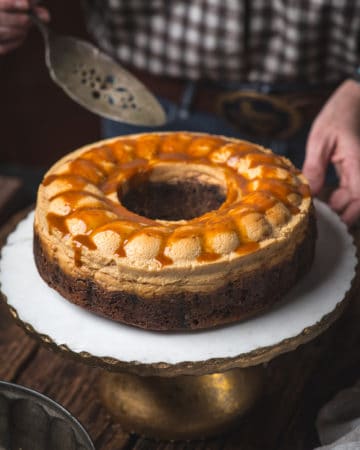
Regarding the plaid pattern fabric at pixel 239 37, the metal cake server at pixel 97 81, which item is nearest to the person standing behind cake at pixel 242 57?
the plaid pattern fabric at pixel 239 37

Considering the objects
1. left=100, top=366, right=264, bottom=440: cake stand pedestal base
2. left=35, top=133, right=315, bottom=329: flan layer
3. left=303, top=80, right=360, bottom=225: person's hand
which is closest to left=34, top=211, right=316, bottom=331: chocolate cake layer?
left=35, top=133, right=315, bottom=329: flan layer

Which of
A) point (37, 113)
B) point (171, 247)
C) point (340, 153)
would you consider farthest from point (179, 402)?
point (37, 113)

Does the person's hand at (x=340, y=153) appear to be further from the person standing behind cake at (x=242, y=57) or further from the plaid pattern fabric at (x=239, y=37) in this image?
the plaid pattern fabric at (x=239, y=37)

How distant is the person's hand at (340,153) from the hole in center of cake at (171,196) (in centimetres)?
26

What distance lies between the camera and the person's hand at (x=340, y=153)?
50.9 inches

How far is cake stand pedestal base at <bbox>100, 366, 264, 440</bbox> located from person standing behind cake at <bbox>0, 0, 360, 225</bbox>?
22.3 inches

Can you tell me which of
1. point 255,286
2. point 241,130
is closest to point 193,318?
point 255,286

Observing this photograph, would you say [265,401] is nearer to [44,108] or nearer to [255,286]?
[255,286]

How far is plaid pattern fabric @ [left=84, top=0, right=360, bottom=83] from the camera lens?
150 centimetres

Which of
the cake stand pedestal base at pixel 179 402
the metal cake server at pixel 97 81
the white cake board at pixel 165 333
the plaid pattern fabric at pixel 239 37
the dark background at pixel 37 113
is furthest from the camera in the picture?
the dark background at pixel 37 113

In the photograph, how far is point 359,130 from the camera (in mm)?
1359

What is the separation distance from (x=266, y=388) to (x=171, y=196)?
0.33 metres

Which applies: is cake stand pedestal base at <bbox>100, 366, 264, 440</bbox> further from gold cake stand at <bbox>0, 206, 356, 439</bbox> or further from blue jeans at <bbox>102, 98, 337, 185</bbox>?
blue jeans at <bbox>102, 98, 337, 185</bbox>

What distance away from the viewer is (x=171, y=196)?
1.16m
